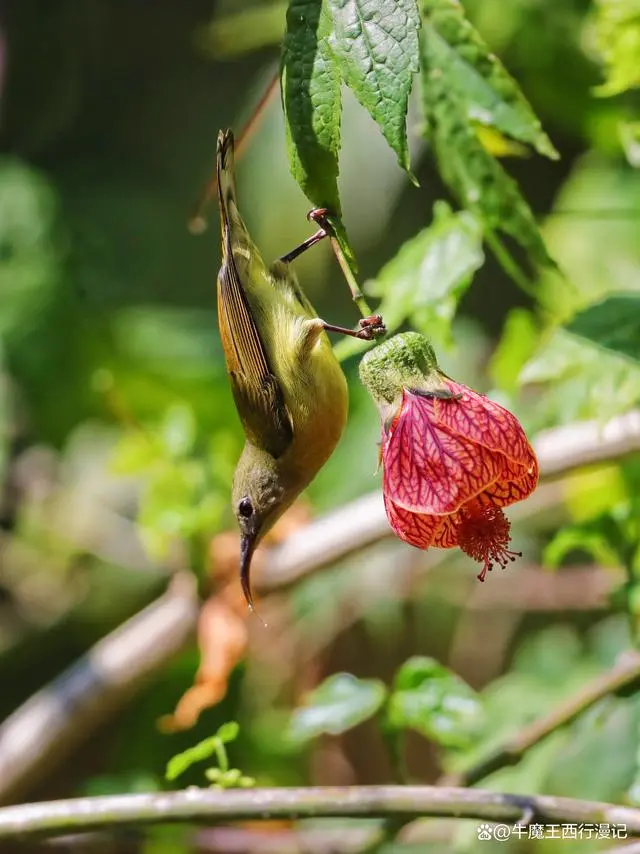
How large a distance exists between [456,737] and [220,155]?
782 millimetres

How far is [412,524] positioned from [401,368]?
0.16 meters

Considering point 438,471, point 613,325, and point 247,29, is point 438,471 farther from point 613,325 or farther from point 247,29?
point 247,29

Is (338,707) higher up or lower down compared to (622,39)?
lower down

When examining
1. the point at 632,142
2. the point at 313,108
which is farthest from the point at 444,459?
the point at 632,142

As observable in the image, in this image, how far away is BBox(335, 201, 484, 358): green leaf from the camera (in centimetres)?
120

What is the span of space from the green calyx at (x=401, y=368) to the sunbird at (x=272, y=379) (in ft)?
0.67

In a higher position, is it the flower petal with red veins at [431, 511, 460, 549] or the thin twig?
the flower petal with red veins at [431, 511, 460, 549]

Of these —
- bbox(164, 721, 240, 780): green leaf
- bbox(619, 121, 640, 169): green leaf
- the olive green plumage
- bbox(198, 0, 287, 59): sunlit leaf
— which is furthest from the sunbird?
bbox(198, 0, 287, 59): sunlit leaf

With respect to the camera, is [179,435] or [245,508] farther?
[179,435]

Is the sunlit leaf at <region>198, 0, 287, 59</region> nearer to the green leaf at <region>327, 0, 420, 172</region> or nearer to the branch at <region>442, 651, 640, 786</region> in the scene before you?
the green leaf at <region>327, 0, 420, 172</region>

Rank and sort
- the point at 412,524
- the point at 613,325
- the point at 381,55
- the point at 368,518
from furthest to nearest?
the point at 368,518, the point at 613,325, the point at 412,524, the point at 381,55

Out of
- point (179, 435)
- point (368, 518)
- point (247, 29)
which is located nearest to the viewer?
point (368, 518)

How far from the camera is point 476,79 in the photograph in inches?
43.4

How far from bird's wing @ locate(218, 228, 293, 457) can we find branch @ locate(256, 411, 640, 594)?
0.34m
